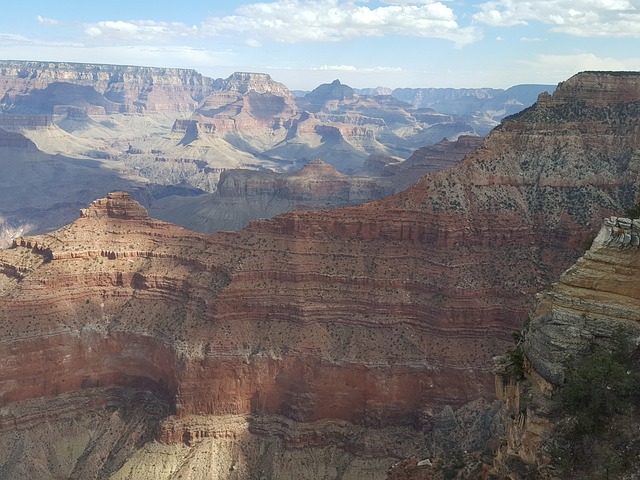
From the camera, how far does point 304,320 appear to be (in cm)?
6272

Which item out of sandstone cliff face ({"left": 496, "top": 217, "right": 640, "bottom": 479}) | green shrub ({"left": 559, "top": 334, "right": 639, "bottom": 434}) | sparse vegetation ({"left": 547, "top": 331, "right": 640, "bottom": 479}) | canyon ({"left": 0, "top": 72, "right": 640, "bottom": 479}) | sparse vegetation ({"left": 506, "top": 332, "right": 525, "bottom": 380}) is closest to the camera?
sparse vegetation ({"left": 547, "top": 331, "right": 640, "bottom": 479})

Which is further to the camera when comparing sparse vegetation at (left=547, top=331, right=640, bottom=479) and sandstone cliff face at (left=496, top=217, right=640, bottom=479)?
sandstone cliff face at (left=496, top=217, right=640, bottom=479)

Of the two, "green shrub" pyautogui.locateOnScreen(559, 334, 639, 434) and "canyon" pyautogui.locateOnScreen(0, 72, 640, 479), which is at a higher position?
"green shrub" pyautogui.locateOnScreen(559, 334, 639, 434)

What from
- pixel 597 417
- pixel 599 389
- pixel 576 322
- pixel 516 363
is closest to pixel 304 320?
pixel 516 363

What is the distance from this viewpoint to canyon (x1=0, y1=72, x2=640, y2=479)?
59000 millimetres

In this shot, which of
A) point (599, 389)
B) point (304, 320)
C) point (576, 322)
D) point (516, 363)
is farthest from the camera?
point (304, 320)

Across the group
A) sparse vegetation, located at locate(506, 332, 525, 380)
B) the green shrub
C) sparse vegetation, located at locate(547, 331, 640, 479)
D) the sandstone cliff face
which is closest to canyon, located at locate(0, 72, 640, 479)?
sparse vegetation, located at locate(506, 332, 525, 380)

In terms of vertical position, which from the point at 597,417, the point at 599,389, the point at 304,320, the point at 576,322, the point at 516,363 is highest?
the point at 576,322

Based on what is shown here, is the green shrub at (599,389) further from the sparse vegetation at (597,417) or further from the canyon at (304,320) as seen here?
Result: the canyon at (304,320)

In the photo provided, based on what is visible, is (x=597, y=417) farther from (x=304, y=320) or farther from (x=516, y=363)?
(x=304, y=320)

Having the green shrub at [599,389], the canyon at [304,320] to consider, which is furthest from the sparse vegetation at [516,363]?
the canyon at [304,320]

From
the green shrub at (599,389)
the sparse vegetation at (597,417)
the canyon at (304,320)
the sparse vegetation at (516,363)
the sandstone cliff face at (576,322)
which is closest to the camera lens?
the sparse vegetation at (597,417)

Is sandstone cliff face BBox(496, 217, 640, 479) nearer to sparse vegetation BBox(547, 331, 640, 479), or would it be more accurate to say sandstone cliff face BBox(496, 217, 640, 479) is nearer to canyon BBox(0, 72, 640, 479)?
sparse vegetation BBox(547, 331, 640, 479)

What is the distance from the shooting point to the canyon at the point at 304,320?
59.0 m
